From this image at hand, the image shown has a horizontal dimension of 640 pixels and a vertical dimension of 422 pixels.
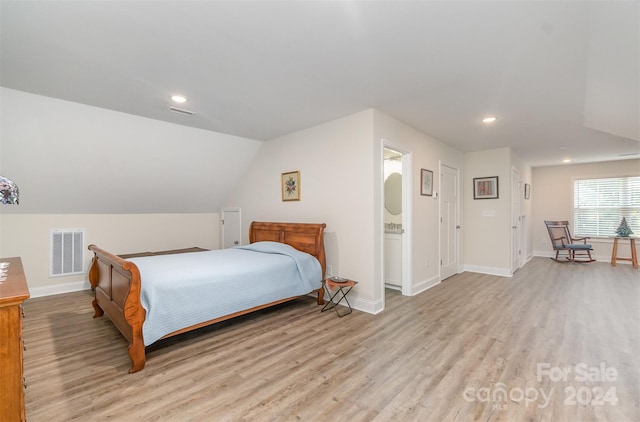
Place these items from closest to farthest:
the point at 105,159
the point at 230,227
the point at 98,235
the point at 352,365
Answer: the point at 352,365 → the point at 105,159 → the point at 98,235 → the point at 230,227

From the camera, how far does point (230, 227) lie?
18.1 ft

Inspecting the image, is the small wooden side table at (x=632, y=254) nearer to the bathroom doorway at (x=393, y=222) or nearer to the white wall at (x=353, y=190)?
the white wall at (x=353, y=190)

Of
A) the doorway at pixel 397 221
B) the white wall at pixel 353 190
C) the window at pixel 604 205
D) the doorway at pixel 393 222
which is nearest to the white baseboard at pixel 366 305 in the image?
the white wall at pixel 353 190

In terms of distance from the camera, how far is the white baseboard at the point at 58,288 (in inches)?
154

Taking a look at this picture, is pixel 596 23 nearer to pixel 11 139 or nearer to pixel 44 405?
pixel 44 405

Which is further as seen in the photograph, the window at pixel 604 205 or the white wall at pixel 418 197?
the window at pixel 604 205

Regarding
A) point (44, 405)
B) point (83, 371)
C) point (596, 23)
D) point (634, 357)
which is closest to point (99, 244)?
point (83, 371)

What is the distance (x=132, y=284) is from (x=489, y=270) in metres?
5.55

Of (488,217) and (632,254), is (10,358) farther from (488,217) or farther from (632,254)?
(632,254)

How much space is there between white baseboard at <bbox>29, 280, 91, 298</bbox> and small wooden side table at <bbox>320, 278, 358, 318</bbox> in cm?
362

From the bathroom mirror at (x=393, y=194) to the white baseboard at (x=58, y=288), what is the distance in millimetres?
4753

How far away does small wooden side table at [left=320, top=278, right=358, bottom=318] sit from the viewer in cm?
324

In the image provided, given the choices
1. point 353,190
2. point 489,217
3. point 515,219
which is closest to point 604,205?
point 515,219

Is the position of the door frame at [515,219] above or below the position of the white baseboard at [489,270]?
above
